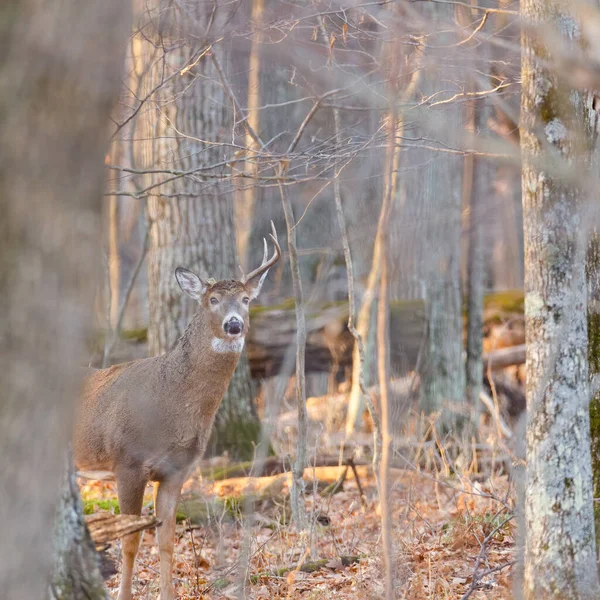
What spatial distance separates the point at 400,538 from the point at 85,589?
9.65 feet

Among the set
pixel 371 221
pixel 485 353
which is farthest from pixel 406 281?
pixel 371 221

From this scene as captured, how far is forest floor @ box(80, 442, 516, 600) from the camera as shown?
5438mm

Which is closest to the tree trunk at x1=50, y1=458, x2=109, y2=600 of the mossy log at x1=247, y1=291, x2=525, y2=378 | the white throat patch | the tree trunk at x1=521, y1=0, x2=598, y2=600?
the tree trunk at x1=521, y1=0, x2=598, y2=600

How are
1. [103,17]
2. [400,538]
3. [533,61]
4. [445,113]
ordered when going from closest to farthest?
[103,17] → [533,61] → [400,538] → [445,113]

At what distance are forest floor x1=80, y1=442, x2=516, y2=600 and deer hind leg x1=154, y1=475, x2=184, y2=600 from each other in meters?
→ 0.15

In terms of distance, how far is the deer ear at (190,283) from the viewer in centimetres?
725

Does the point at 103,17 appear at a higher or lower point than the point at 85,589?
higher

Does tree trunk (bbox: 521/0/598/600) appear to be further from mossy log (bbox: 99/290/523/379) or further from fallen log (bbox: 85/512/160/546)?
mossy log (bbox: 99/290/523/379)

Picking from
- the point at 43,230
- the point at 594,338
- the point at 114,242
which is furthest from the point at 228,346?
the point at 114,242

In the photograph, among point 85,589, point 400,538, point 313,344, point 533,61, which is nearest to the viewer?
point 85,589

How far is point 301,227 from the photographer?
2000 centimetres

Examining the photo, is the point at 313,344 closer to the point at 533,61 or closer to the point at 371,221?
the point at 371,221

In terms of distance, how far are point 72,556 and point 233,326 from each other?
3382 mm

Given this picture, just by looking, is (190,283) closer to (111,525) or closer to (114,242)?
(111,525)
